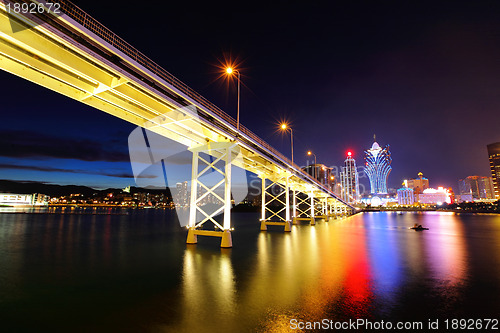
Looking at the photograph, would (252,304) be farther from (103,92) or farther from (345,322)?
(103,92)

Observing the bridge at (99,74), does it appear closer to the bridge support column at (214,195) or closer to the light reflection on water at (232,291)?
the bridge support column at (214,195)

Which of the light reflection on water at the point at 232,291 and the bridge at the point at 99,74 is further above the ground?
the bridge at the point at 99,74

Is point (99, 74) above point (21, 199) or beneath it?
above

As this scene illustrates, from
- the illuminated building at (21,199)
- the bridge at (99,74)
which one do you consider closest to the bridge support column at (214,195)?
the bridge at (99,74)

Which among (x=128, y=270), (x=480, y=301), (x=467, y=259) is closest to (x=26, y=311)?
(x=128, y=270)

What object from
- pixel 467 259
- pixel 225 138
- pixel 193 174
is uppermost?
pixel 225 138

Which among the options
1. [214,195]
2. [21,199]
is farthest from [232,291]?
[21,199]

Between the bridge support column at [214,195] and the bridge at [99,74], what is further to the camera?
the bridge support column at [214,195]

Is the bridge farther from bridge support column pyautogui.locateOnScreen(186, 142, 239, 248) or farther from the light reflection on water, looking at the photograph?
the light reflection on water

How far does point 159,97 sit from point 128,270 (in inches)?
331

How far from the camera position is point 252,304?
6859 mm

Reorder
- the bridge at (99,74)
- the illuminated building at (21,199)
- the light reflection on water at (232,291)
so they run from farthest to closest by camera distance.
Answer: the illuminated building at (21,199) < the bridge at (99,74) < the light reflection on water at (232,291)

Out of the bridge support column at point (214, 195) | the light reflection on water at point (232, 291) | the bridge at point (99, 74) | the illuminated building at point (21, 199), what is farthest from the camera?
the illuminated building at point (21, 199)

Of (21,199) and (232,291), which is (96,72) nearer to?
(232,291)
